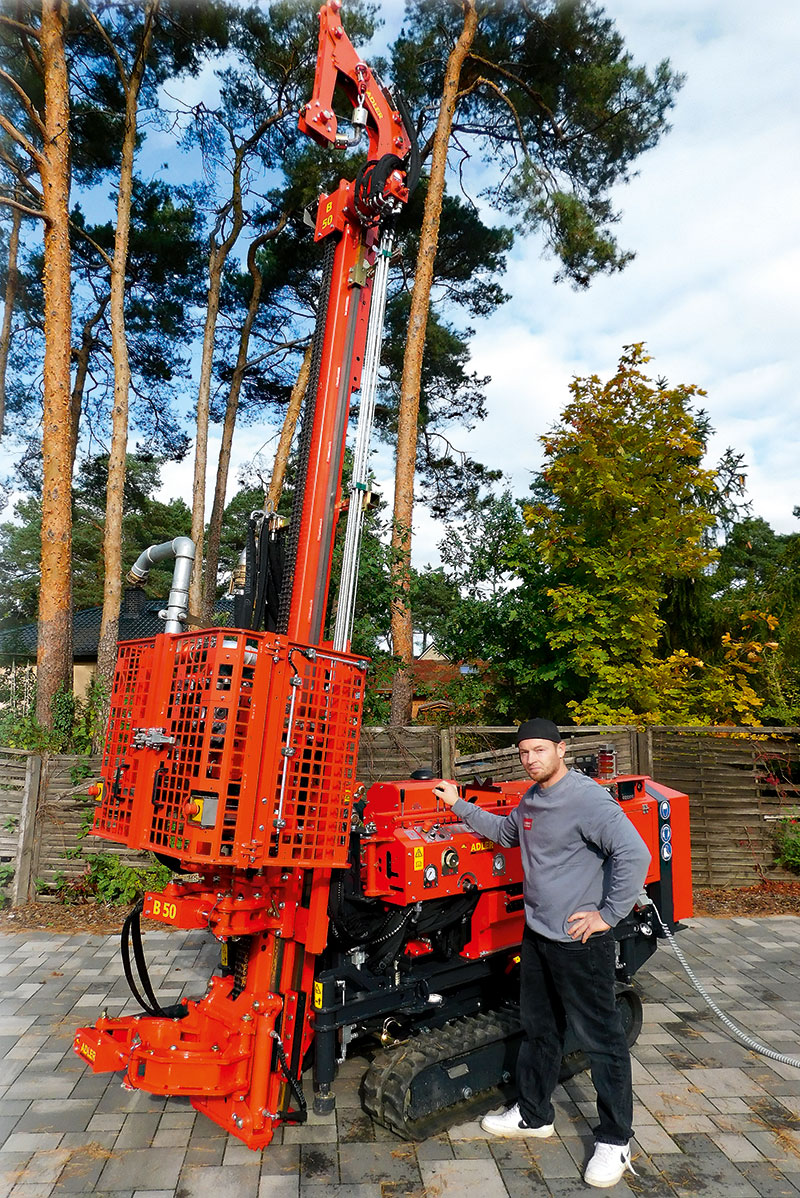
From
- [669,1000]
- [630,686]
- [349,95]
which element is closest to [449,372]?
[630,686]

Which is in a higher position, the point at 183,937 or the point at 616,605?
the point at 616,605

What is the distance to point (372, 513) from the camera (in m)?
8.95

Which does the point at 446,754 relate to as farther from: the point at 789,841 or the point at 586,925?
the point at 586,925

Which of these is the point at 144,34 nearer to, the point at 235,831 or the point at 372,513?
the point at 372,513

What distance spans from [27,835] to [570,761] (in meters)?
4.80

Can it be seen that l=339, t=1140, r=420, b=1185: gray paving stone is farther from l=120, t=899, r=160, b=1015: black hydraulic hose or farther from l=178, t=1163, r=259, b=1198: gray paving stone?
l=120, t=899, r=160, b=1015: black hydraulic hose

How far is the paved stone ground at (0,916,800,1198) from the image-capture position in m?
2.90

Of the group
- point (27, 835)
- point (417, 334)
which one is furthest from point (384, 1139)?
point (417, 334)

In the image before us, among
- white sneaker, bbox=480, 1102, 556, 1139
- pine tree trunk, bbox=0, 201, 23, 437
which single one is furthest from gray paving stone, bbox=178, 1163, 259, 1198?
pine tree trunk, bbox=0, 201, 23, 437

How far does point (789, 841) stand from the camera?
762 cm

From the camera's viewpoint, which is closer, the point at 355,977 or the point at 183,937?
the point at 355,977

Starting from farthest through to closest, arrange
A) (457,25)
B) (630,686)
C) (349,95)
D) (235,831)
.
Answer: (457,25) → (630,686) → (349,95) → (235,831)

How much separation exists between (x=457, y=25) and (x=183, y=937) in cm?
1250

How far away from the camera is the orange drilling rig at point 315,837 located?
2891 millimetres
